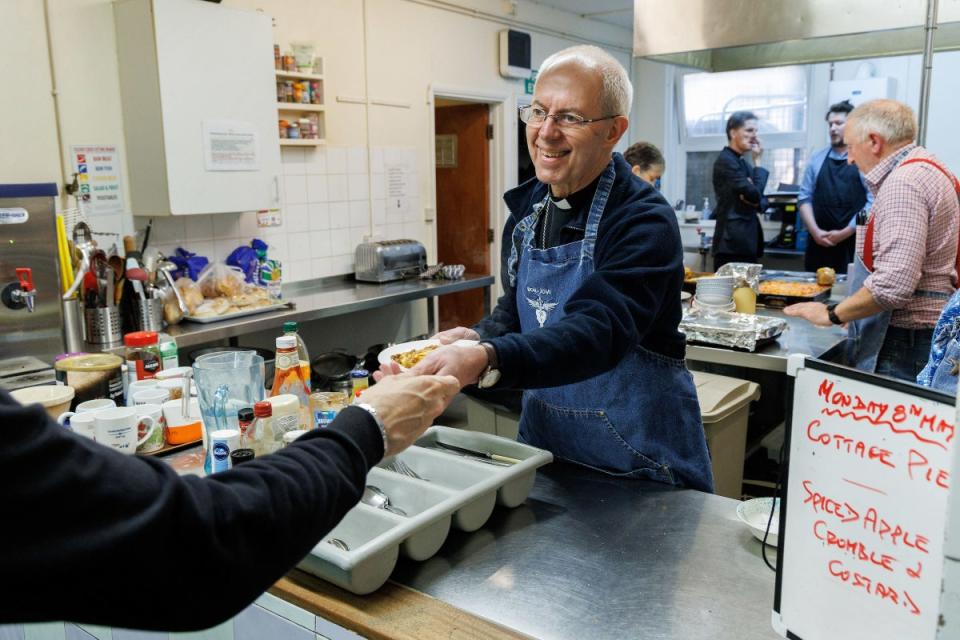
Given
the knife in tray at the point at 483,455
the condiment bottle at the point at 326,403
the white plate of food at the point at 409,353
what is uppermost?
the white plate of food at the point at 409,353

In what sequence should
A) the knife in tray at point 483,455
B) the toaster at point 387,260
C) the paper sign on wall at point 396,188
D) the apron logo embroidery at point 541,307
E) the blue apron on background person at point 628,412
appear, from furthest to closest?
the paper sign on wall at point 396,188 < the toaster at point 387,260 < the apron logo embroidery at point 541,307 < the blue apron on background person at point 628,412 < the knife in tray at point 483,455

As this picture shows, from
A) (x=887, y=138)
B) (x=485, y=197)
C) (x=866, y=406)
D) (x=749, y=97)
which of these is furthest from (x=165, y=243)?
(x=749, y=97)

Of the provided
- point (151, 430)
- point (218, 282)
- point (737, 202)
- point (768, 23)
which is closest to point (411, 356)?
point (151, 430)

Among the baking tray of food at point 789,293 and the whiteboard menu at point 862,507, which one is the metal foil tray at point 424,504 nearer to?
the whiteboard menu at point 862,507

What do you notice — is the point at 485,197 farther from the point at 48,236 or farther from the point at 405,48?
the point at 48,236

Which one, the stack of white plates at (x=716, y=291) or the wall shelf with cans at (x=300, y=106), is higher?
the wall shelf with cans at (x=300, y=106)

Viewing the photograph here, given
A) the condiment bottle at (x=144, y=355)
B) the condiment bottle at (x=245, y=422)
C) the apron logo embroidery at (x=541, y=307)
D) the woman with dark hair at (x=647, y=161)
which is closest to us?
the condiment bottle at (x=245, y=422)

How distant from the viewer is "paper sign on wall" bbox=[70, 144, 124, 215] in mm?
3695

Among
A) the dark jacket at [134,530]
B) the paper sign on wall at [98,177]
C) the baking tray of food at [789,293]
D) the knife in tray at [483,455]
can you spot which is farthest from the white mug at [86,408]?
the baking tray of food at [789,293]

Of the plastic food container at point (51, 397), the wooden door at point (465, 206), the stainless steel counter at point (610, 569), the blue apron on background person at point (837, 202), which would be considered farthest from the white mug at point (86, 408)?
the blue apron on background person at point (837, 202)

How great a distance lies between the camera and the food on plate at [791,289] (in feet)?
13.0

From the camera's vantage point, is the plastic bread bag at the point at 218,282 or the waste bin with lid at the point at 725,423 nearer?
the waste bin with lid at the point at 725,423

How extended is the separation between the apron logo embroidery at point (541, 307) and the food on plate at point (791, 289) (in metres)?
2.44

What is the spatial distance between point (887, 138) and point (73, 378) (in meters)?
3.13
